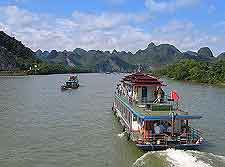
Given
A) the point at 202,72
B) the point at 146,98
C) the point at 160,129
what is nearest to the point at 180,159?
the point at 160,129

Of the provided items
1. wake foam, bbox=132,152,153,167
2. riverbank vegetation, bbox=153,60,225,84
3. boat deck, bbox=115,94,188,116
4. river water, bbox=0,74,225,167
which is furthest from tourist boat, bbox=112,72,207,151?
riverbank vegetation, bbox=153,60,225,84

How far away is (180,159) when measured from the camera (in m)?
21.7

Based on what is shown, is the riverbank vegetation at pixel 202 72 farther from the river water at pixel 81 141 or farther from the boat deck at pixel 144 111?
the boat deck at pixel 144 111

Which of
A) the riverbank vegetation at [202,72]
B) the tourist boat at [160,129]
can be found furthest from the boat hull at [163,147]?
the riverbank vegetation at [202,72]

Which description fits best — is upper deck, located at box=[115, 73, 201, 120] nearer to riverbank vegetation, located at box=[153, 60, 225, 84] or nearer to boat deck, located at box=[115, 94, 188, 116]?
boat deck, located at box=[115, 94, 188, 116]

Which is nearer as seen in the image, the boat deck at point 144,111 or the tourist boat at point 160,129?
the tourist boat at point 160,129

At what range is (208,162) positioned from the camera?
21641 millimetres

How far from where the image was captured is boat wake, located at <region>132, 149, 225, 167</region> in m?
21.2

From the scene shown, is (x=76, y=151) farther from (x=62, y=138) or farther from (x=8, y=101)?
(x=8, y=101)

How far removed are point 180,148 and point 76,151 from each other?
22.4 ft

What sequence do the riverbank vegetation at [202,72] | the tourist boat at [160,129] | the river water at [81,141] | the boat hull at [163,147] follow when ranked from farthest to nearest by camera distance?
the riverbank vegetation at [202,72] < the tourist boat at [160,129] < the boat hull at [163,147] < the river water at [81,141]

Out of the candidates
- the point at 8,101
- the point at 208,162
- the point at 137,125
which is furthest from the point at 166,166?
the point at 8,101

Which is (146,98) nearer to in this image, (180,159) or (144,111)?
(144,111)

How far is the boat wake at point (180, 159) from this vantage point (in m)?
21.2
